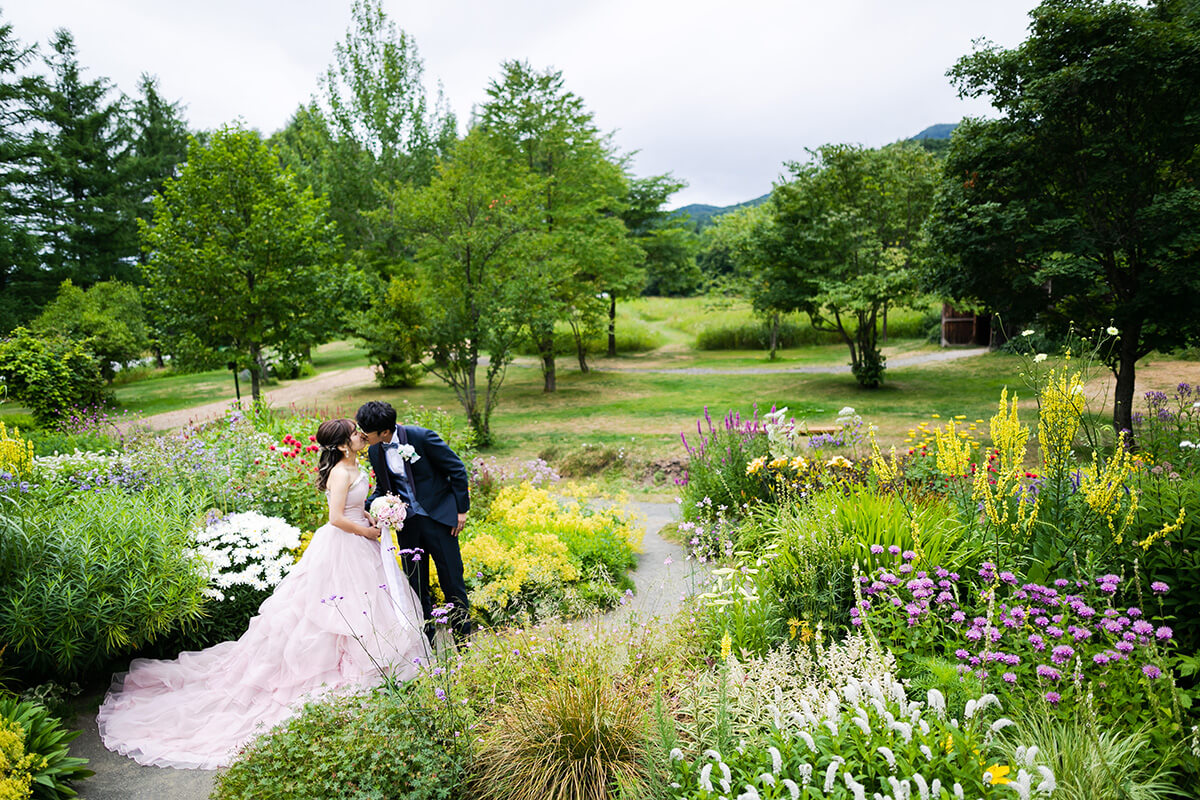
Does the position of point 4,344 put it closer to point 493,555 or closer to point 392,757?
point 493,555

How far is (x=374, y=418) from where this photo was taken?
13.6 feet

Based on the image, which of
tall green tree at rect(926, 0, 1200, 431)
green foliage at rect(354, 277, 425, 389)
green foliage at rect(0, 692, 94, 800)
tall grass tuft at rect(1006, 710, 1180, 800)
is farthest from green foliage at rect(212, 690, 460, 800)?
tall green tree at rect(926, 0, 1200, 431)

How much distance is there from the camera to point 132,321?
21.6 meters

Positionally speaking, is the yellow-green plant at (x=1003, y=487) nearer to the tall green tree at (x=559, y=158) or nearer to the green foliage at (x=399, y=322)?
the green foliage at (x=399, y=322)

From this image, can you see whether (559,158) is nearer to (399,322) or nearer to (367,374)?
(399,322)

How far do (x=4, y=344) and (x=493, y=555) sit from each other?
13.6 meters

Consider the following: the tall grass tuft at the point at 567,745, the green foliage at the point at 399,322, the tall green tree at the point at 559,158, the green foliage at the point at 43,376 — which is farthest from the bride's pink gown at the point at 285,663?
the tall green tree at the point at 559,158

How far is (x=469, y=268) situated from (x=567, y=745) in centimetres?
1168

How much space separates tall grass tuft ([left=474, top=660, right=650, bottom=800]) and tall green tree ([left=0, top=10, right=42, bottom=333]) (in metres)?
29.3

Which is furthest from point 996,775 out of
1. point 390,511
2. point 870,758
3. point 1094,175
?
point 1094,175

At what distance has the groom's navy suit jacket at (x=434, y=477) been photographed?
4445 mm

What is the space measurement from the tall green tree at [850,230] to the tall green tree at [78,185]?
25662mm

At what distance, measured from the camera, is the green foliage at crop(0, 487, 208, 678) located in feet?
12.6

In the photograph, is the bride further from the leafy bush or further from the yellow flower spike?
the yellow flower spike
